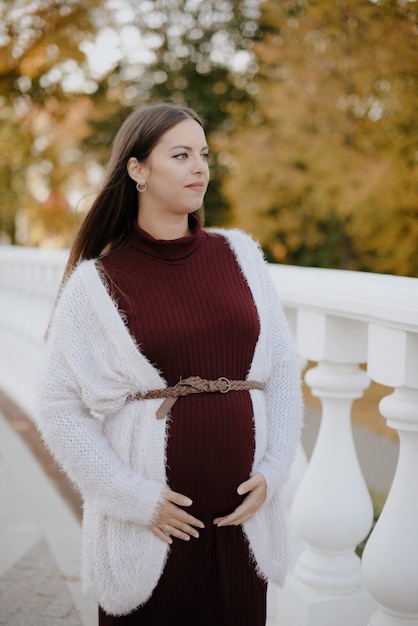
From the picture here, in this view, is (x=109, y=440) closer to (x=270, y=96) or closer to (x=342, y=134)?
(x=342, y=134)

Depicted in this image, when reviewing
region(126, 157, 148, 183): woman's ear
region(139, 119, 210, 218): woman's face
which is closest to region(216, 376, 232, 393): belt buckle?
region(139, 119, 210, 218): woman's face

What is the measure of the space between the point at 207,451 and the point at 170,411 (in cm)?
16

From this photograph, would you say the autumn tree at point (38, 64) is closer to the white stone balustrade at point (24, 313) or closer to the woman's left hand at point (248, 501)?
the white stone balustrade at point (24, 313)

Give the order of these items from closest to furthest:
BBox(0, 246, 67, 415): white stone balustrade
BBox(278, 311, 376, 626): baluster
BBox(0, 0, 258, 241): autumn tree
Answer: BBox(278, 311, 376, 626): baluster
BBox(0, 246, 67, 415): white stone balustrade
BBox(0, 0, 258, 241): autumn tree

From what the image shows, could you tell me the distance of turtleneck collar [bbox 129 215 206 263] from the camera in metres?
2.34

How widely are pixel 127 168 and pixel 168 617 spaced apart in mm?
1351

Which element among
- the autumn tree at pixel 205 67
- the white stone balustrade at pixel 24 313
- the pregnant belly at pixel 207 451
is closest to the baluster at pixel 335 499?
the pregnant belly at pixel 207 451

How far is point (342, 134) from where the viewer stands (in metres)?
11.9

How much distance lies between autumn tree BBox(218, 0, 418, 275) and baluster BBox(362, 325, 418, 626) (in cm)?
695

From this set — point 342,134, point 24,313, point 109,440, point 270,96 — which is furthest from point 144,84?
point 109,440

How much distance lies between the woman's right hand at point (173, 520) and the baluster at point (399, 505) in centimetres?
52

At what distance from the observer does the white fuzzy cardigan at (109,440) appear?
7.16ft

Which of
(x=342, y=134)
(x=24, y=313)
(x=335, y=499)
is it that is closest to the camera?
(x=335, y=499)

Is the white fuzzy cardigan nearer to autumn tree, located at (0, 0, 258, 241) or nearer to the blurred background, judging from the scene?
the blurred background
